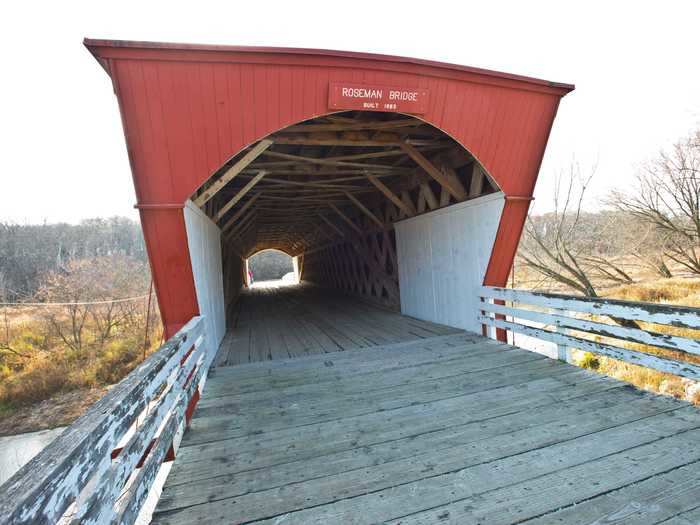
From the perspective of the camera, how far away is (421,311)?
246 inches

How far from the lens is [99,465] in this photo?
1.17 metres

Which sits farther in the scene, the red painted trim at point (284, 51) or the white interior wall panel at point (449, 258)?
the white interior wall panel at point (449, 258)

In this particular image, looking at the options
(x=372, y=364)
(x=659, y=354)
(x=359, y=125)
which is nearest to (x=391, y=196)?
(x=359, y=125)

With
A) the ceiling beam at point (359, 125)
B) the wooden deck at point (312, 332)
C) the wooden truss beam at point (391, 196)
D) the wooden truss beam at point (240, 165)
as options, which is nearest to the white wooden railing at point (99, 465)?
the wooden truss beam at point (240, 165)

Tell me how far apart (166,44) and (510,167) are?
396cm

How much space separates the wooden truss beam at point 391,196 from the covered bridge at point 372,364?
0.07 meters

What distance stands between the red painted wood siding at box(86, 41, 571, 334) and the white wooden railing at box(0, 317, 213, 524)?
1.68 meters

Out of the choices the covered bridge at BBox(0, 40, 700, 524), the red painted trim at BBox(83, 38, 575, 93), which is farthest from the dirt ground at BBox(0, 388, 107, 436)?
the red painted trim at BBox(83, 38, 575, 93)

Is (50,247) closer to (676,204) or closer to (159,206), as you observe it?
(159,206)

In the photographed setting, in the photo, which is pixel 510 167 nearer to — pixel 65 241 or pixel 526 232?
pixel 526 232

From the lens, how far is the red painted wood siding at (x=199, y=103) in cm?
326

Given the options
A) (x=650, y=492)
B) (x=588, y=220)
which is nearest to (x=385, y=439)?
(x=650, y=492)

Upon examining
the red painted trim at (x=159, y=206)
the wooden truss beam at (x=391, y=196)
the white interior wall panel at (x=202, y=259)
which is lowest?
the white interior wall panel at (x=202, y=259)

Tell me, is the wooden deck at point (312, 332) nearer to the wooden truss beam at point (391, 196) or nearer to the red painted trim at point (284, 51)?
the wooden truss beam at point (391, 196)
